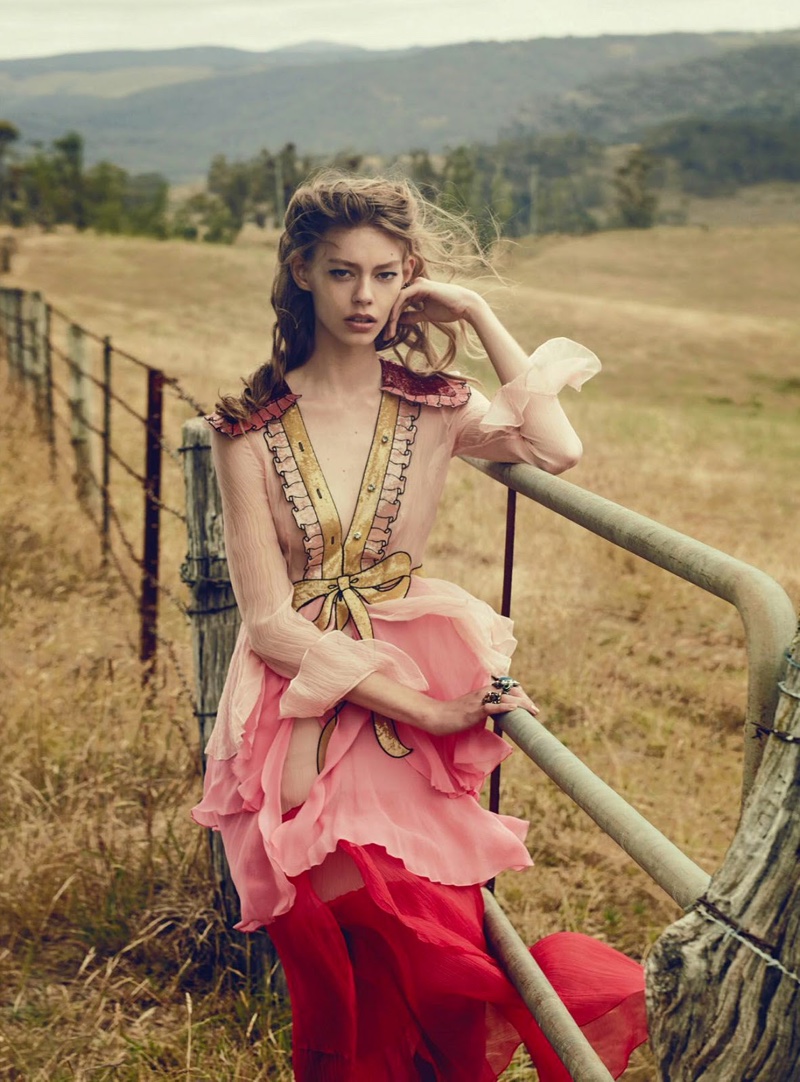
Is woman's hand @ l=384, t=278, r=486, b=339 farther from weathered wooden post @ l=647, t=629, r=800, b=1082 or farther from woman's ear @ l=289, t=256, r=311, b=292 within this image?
weathered wooden post @ l=647, t=629, r=800, b=1082

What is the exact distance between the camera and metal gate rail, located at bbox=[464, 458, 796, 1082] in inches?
40.5

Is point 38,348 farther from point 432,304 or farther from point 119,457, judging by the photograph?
point 432,304

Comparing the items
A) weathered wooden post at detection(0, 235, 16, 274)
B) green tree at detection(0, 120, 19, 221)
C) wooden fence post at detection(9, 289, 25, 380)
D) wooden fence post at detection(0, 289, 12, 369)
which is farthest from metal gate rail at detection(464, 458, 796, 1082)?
green tree at detection(0, 120, 19, 221)

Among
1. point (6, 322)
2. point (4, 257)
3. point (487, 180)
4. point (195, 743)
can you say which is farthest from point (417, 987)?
point (487, 180)

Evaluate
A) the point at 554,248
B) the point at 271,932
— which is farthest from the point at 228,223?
the point at 271,932

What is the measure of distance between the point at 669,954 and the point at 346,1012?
0.83 metres

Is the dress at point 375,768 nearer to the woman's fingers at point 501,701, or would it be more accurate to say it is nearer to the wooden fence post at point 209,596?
the woman's fingers at point 501,701

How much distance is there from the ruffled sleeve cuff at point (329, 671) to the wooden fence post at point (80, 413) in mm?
5268

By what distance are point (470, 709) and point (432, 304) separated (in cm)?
72

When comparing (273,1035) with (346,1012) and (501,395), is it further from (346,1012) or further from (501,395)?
(501,395)

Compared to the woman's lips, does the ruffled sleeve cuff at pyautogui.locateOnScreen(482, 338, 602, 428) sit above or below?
below

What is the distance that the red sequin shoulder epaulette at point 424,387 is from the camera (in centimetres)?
193

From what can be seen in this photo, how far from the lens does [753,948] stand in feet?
3.12

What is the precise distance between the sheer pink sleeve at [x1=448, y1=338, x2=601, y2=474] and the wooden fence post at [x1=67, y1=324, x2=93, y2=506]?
5130 millimetres
